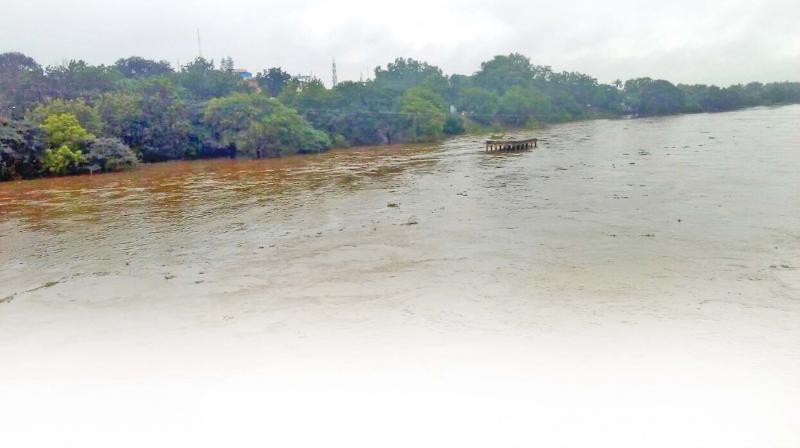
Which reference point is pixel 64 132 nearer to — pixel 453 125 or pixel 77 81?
pixel 77 81

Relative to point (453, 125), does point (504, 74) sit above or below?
above

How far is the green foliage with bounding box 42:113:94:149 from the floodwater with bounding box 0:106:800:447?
11.6 m

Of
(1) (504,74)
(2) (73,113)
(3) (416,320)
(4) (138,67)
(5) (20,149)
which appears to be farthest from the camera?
(1) (504,74)

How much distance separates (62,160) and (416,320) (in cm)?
Answer: 2495

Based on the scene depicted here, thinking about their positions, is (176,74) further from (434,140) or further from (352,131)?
(434,140)

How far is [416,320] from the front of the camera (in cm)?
694

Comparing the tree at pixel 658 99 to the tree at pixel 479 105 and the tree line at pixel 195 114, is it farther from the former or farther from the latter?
the tree at pixel 479 105

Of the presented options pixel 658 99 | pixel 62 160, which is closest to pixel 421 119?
pixel 62 160

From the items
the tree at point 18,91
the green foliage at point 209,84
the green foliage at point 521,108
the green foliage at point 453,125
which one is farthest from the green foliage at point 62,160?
the green foliage at point 521,108

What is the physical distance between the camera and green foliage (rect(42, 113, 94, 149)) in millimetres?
26406

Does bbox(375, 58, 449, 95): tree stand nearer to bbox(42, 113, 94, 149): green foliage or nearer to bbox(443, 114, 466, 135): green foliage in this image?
bbox(443, 114, 466, 135): green foliage

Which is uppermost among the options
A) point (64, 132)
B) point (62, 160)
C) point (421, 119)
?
point (421, 119)

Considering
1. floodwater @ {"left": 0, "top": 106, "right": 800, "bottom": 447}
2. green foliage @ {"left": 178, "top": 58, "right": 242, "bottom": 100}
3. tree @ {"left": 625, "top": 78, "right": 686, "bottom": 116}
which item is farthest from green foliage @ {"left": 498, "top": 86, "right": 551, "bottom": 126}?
floodwater @ {"left": 0, "top": 106, "right": 800, "bottom": 447}

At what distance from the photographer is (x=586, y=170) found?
22.8 metres
